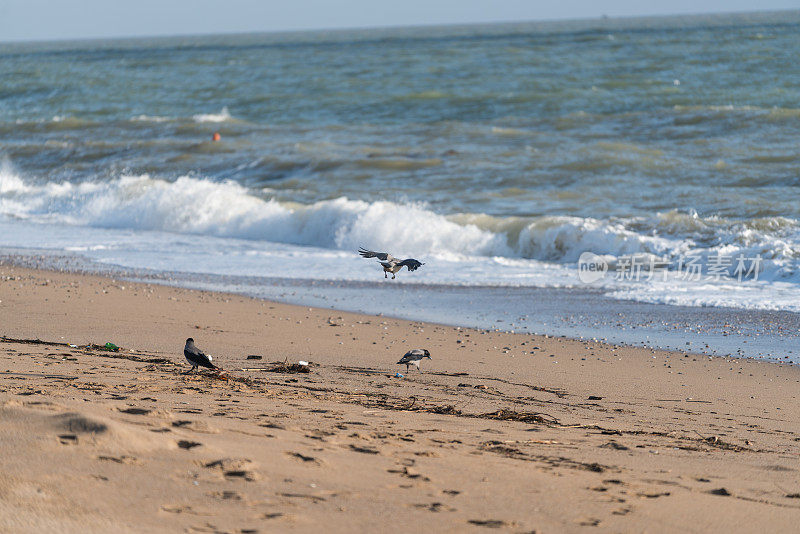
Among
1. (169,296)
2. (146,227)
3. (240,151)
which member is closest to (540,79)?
(240,151)

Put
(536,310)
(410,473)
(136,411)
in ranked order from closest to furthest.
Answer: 1. (410,473)
2. (136,411)
3. (536,310)

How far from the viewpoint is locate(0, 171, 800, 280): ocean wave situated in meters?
12.7

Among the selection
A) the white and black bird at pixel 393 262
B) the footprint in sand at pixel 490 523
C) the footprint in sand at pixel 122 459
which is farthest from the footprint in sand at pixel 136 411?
the footprint in sand at pixel 490 523

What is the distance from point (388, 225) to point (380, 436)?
10958 millimetres

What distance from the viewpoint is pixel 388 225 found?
15.0 m

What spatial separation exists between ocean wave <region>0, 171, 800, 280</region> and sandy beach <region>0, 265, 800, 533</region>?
5.48m

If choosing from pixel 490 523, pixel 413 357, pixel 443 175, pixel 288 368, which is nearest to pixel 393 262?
pixel 413 357

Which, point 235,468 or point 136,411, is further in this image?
point 136,411

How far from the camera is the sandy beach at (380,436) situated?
3182mm

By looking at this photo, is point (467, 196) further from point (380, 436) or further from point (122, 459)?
point (122, 459)

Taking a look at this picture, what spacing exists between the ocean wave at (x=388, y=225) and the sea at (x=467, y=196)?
0.14 ft

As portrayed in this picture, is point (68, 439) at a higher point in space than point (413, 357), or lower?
higher

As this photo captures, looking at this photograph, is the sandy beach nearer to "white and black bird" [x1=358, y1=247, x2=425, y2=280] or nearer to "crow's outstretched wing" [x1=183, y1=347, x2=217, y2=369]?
"crow's outstretched wing" [x1=183, y1=347, x2=217, y2=369]

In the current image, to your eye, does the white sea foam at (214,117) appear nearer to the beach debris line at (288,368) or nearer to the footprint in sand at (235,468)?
the beach debris line at (288,368)
